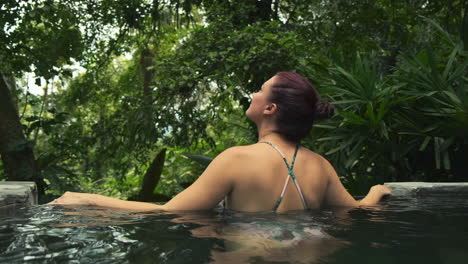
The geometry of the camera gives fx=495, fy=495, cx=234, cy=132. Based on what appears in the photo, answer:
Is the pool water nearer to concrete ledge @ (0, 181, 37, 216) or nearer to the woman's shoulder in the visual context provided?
concrete ledge @ (0, 181, 37, 216)

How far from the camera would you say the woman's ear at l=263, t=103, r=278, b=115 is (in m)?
2.82

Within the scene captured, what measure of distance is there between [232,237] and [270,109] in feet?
2.84

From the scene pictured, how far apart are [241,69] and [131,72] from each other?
596 cm

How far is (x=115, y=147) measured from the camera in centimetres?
774

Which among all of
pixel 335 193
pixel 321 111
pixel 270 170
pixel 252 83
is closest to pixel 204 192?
pixel 270 170

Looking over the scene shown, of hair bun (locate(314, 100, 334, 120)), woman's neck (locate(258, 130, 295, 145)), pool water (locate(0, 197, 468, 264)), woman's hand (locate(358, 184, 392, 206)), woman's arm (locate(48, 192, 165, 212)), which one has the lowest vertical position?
pool water (locate(0, 197, 468, 264))

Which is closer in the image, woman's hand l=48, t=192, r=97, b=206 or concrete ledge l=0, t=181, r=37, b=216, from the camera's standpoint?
woman's hand l=48, t=192, r=97, b=206

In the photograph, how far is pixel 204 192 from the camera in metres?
2.60

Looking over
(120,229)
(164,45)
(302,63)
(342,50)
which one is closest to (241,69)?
(302,63)

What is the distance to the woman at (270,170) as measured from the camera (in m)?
2.60

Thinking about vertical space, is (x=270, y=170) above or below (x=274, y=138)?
below

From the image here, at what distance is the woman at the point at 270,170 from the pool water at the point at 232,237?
0.33 feet

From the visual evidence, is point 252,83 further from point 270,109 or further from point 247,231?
point 247,231

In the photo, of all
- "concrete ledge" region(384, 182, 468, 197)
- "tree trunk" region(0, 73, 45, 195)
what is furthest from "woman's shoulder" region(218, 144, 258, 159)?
"tree trunk" region(0, 73, 45, 195)
